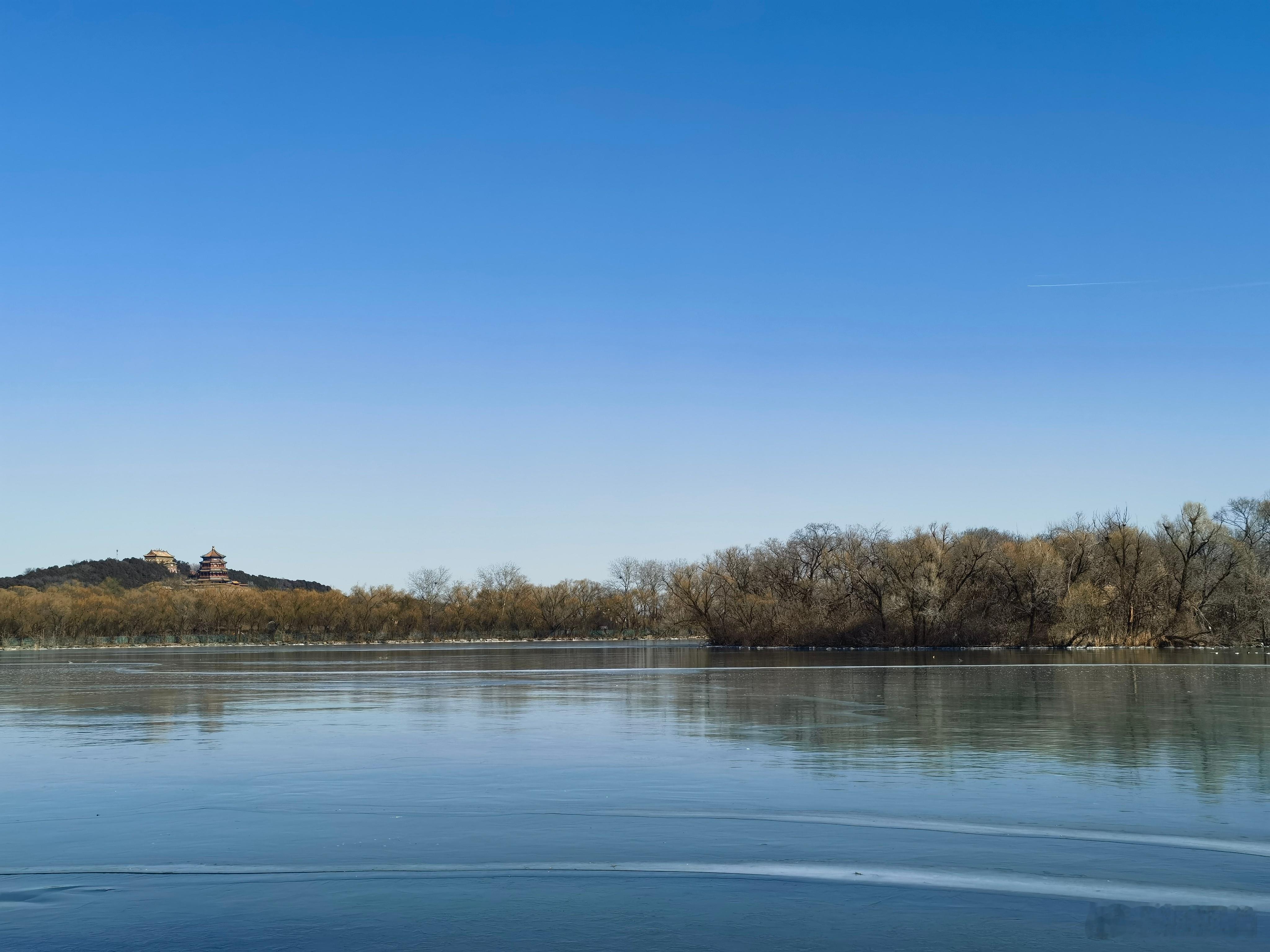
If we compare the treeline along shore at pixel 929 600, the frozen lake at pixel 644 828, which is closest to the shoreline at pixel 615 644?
the treeline along shore at pixel 929 600

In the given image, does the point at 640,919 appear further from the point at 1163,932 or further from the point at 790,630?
the point at 790,630

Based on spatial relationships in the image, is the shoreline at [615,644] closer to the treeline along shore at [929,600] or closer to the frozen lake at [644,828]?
the treeline along shore at [929,600]

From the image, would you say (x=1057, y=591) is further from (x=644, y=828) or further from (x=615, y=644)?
(x=644, y=828)

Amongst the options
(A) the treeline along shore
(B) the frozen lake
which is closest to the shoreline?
(A) the treeline along shore

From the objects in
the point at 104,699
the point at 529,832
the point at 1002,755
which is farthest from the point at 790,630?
the point at 529,832

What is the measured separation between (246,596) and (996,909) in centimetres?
12663

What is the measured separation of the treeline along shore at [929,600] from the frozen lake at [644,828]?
5349cm

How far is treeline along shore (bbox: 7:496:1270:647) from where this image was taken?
75.0 meters

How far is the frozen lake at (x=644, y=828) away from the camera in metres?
7.39

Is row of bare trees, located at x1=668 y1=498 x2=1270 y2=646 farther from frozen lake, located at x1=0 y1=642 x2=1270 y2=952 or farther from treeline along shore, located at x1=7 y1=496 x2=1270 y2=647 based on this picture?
frozen lake, located at x1=0 y1=642 x2=1270 y2=952

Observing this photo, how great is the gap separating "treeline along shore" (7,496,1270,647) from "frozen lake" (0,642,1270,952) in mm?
53494

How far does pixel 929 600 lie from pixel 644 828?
70172 mm

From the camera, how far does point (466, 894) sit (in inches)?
322

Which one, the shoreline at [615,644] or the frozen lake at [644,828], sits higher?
the frozen lake at [644,828]
